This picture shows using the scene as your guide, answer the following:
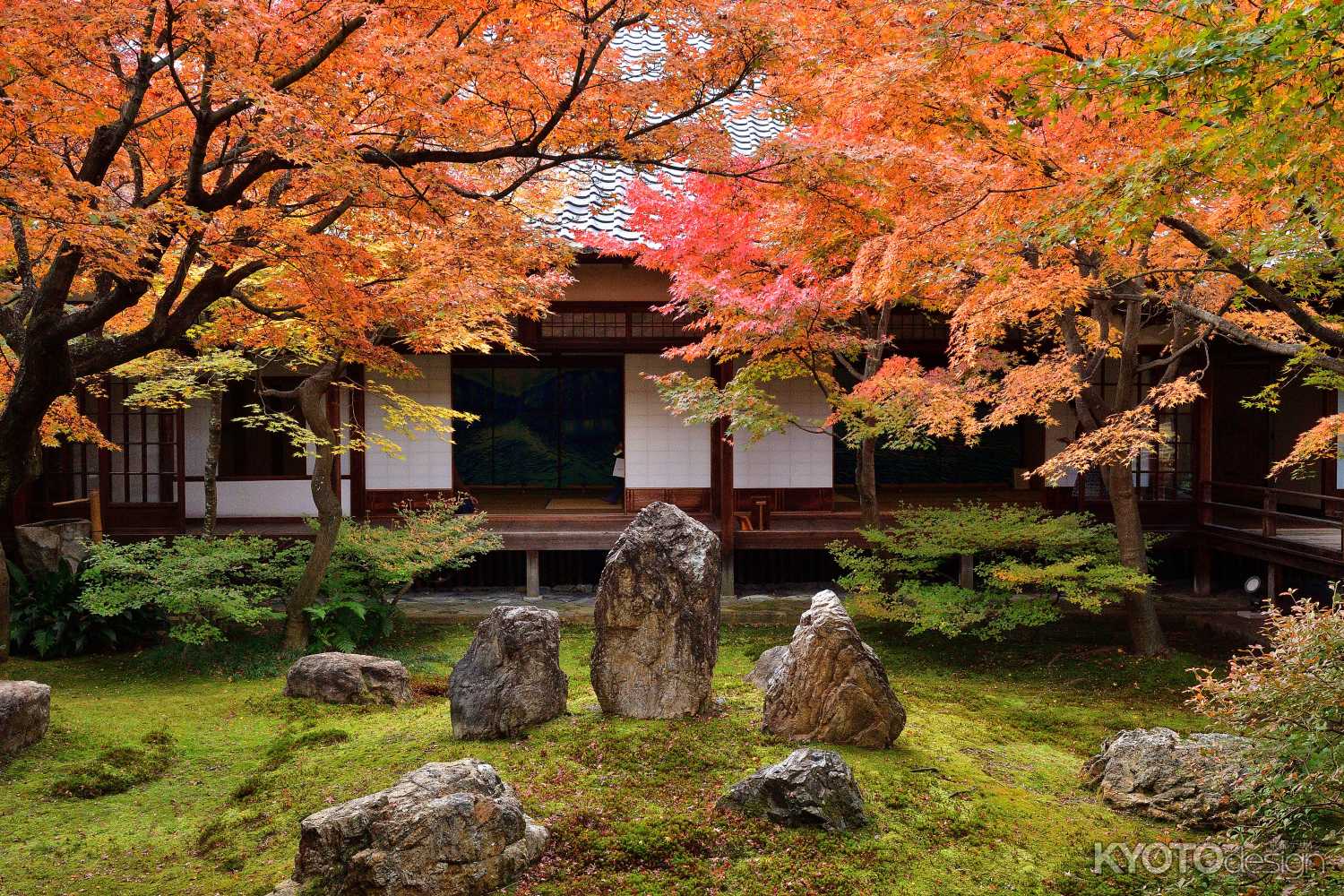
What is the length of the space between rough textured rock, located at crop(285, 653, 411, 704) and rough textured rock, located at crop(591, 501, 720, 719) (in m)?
2.85

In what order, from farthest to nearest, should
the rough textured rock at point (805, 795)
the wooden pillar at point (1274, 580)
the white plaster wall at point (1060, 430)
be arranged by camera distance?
the white plaster wall at point (1060, 430), the wooden pillar at point (1274, 580), the rough textured rock at point (805, 795)

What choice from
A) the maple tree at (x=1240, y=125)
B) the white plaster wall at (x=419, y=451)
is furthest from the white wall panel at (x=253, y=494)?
the maple tree at (x=1240, y=125)

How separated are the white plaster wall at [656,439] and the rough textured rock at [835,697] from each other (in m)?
8.21

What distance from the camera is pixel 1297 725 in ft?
13.2

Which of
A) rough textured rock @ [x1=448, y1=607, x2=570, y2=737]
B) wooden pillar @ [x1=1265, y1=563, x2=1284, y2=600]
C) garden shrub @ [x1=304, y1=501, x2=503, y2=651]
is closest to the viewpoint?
rough textured rock @ [x1=448, y1=607, x2=570, y2=737]

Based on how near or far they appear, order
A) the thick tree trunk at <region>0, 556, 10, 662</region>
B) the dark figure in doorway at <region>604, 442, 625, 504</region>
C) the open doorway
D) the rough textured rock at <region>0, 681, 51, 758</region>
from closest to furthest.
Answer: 1. the rough textured rock at <region>0, 681, 51, 758</region>
2. the thick tree trunk at <region>0, 556, 10, 662</region>
3. the dark figure in doorway at <region>604, 442, 625, 504</region>
4. the open doorway

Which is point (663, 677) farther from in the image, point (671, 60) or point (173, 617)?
point (173, 617)

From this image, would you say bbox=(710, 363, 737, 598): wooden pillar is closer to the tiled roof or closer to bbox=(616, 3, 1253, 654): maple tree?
bbox=(616, 3, 1253, 654): maple tree

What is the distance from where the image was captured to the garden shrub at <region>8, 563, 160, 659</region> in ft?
33.3

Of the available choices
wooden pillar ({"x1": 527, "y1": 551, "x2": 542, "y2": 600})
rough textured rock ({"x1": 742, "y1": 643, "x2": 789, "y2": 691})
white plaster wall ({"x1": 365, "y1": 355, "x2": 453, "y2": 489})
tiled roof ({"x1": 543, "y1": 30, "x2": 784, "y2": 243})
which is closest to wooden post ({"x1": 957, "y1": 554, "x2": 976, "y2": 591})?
rough textured rock ({"x1": 742, "y1": 643, "x2": 789, "y2": 691})

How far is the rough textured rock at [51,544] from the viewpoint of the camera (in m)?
11.3

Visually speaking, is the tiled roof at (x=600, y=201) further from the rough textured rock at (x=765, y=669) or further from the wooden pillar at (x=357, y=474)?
the rough textured rock at (x=765, y=669)

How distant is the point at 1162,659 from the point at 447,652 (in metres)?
8.21

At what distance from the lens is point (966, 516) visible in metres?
10.9
